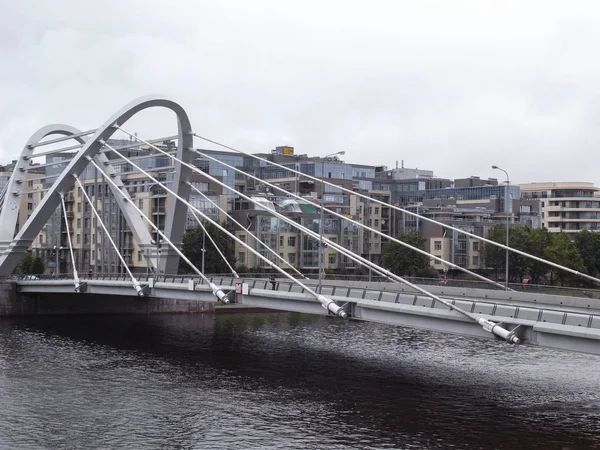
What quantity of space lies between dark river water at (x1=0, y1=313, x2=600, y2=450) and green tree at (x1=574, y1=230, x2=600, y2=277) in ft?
170

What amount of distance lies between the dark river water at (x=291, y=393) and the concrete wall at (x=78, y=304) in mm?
14831

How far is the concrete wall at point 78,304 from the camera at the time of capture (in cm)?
8544

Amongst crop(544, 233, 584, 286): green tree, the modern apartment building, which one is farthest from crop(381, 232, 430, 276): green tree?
the modern apartment building

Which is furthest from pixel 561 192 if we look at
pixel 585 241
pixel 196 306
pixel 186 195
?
pixel 186 195

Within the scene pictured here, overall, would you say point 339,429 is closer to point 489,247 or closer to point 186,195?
point 186,195

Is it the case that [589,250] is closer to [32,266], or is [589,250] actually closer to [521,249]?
[521,249]

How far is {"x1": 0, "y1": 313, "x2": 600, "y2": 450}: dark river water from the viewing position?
122 feet

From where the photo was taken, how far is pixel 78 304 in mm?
88938

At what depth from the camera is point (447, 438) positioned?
121 feet

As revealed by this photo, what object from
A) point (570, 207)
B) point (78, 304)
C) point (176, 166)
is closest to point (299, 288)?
point (176, 166)

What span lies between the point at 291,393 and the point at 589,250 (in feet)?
259

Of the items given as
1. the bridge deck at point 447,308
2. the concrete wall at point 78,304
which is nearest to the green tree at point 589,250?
the concrete wall at point 78,304

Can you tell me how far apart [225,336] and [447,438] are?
35.9 meters

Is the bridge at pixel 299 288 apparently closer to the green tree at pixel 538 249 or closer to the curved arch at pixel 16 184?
the curved arch at pixel 16 184
